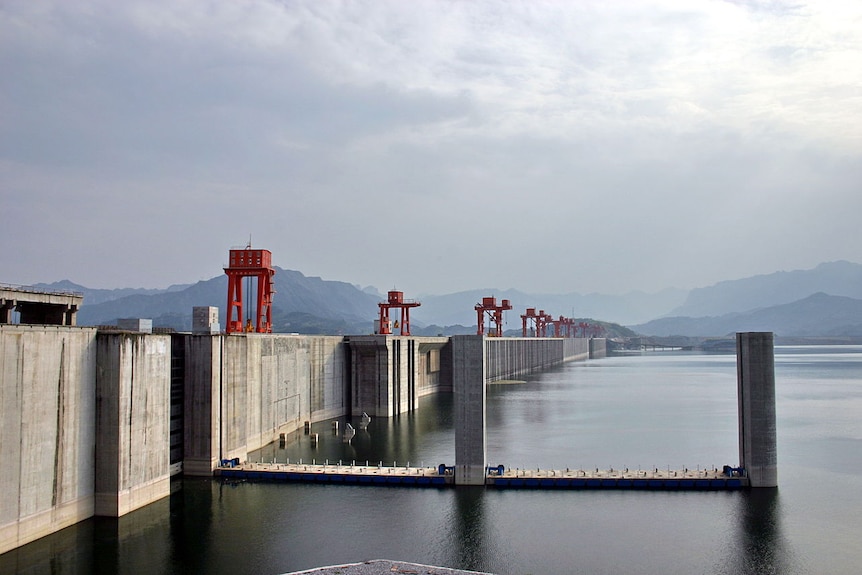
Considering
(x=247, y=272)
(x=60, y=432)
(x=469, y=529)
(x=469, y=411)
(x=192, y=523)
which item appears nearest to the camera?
(x=60, y=432)

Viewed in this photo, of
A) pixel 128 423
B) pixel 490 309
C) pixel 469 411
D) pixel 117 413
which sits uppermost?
pixel 490 309

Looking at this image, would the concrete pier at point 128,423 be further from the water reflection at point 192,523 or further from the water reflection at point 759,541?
the water reflection at point 759,541

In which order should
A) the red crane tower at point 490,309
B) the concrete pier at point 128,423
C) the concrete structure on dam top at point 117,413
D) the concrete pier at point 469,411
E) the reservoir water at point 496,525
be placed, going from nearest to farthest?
the concrete structure on dam top at point 117,413 → the reservoir water at point 496,525 → the concrete pier at point 128,423 → the concrete pier at point 469,411 → the red crane tower at point 490,309

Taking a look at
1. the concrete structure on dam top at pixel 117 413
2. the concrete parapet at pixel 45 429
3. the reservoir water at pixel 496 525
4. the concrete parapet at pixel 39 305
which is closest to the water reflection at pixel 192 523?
the reservoir water at pixel 496 525

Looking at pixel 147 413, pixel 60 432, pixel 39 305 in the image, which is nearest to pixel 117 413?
pixel 147 413

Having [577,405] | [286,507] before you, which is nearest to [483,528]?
[286,507]

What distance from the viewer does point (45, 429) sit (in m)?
28.0

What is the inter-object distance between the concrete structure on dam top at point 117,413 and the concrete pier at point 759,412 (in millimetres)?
14355

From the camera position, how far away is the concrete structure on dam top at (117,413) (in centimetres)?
2666

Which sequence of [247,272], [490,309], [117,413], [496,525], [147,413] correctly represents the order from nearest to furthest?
1. [117,413]
2. [496,525]
3. [147,413]
4. [247,272]
5. [490,309]

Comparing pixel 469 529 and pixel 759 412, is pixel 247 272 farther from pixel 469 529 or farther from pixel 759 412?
pixel 759 412

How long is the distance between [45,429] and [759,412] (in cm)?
3389

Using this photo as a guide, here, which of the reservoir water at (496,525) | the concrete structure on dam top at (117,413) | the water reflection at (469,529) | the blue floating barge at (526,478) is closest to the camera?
the concrete structure on dam top at (117,413)

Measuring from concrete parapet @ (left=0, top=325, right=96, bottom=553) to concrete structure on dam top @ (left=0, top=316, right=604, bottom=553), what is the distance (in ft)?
0.14
